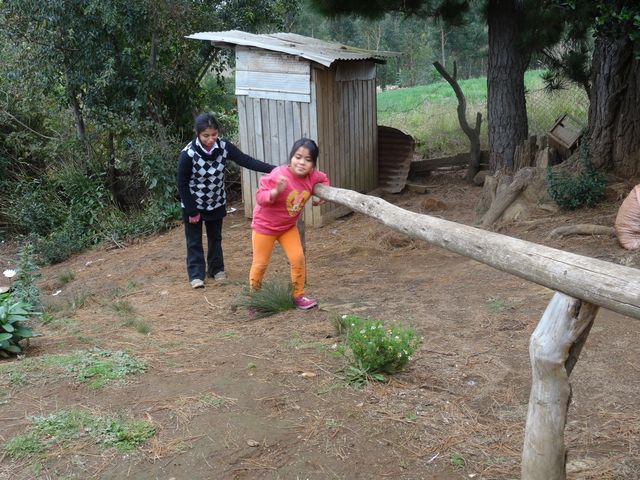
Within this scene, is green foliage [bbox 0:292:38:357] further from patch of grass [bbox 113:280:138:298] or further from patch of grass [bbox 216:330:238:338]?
patch of grass [bbox 113:280:138:298]

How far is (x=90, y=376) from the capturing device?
166 inches

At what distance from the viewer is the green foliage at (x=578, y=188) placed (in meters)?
7.61

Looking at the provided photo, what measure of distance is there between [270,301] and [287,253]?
16.1 inches

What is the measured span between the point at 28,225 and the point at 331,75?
230 inches

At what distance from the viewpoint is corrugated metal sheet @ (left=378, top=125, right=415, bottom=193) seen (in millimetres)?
10633

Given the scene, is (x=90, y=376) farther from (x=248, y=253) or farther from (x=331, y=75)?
(x=331, y=75)

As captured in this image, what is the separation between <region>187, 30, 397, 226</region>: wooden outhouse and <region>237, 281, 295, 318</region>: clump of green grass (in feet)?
11.8

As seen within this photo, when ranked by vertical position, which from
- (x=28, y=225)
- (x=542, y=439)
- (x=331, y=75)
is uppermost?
(x=331, y=75)

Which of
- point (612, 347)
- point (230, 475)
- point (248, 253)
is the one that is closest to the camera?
point (230, 475)

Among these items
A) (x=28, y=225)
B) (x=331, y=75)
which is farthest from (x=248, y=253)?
(x=28, y=225)

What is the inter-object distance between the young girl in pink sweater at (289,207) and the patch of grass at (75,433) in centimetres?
224

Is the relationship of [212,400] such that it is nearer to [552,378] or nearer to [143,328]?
[143,328]

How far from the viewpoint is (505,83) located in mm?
9633

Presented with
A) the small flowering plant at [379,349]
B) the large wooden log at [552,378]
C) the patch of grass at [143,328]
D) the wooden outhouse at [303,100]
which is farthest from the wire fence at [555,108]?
the large wooden log at [552,378]
